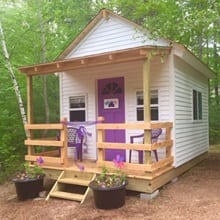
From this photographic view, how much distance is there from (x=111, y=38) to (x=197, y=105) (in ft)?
10.8

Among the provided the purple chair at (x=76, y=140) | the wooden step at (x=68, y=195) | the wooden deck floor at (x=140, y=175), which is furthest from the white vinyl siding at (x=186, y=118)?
the purple chair at (x=76, y=140)

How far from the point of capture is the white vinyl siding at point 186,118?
21.7 feet

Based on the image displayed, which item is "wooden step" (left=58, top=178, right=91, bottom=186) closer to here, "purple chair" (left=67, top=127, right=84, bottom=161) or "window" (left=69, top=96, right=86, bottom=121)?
"purple chair" (left=67, top=127, right=84, bottom=161)

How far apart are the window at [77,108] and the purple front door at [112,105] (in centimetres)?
52

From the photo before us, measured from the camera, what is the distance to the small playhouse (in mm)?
5477

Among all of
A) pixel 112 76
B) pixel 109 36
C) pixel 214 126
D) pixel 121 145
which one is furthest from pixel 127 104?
pixel 214 126

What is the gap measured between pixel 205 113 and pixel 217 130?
447cm

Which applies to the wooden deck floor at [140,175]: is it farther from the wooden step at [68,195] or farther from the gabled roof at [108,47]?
the gabled roof at [108,47]

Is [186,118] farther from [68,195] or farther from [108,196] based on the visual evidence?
[68,195]

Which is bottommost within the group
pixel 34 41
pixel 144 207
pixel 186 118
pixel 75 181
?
pixel 144 207

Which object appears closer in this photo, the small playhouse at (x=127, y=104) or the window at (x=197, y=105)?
the small playhouse at (x=127, y=104)

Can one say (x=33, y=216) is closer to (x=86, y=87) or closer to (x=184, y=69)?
(x=86, y=87)

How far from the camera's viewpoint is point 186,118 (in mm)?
7262

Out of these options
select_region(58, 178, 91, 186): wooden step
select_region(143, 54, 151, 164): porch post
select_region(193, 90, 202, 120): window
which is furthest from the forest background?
select_region(58, 178, 91, 186): wooden step
